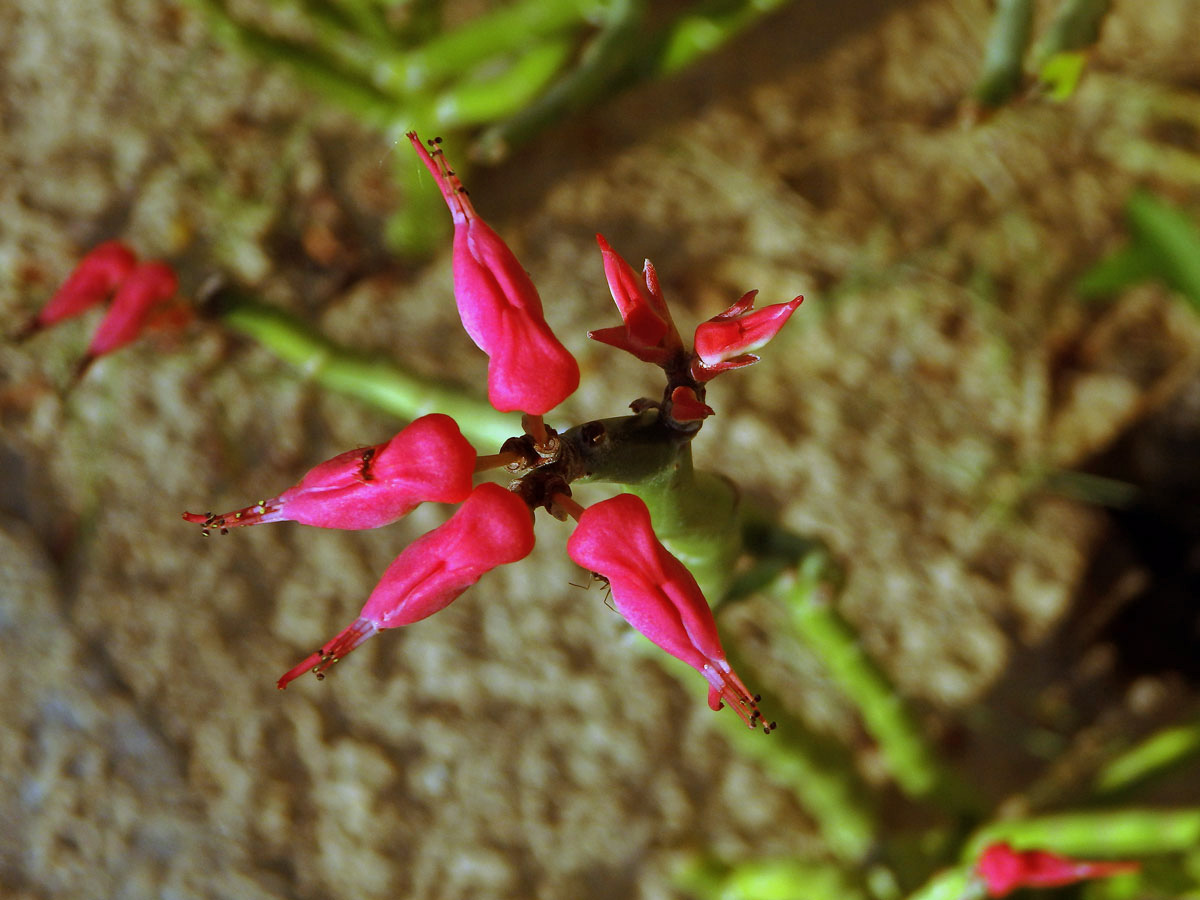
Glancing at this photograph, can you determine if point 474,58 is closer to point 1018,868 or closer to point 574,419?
point 574,419

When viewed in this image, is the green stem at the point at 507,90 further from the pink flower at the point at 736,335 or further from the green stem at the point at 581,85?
the pink flower at the point at 736,335

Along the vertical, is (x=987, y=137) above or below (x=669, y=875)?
above

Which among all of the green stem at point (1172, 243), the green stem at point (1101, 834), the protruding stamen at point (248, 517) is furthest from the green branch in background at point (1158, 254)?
the protruding stamen at point (248, 517)

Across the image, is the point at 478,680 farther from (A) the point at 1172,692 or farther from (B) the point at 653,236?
(A) the point at 1172,692

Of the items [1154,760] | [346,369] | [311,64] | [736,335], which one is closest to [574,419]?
[346,369]

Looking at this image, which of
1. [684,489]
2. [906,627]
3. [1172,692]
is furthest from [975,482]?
[684,489]

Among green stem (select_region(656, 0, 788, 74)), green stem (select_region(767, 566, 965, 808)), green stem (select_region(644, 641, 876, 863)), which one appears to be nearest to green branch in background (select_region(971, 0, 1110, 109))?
green stem (select_region(656, 0, 788, 74))

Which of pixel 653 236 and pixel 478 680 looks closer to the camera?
pixel 478 680
